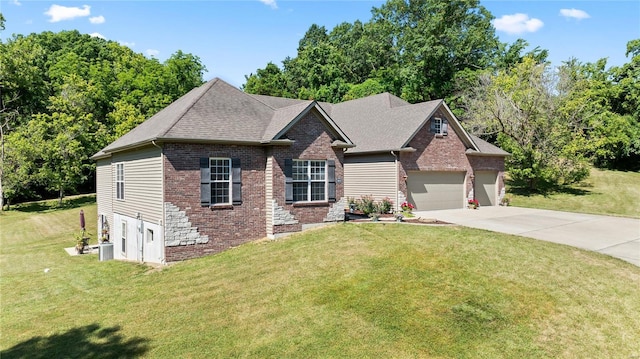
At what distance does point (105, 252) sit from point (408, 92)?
116 ft

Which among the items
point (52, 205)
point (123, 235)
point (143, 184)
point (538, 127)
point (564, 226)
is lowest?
point (52, 205)

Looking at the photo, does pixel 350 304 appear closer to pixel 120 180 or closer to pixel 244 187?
pixel 244 187

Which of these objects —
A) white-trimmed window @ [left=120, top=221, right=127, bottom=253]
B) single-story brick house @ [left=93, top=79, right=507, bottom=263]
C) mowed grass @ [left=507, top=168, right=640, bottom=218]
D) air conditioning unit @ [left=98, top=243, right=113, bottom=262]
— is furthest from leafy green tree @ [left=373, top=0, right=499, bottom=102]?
air conditioning unit @ [left=98, top=243, right=113, bottom=262]

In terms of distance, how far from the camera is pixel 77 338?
8914 millimetres

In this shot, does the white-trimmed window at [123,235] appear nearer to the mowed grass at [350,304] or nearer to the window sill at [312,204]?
the mowed grass at [350,304]

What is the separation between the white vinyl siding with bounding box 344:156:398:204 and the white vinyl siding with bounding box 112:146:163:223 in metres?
11.9

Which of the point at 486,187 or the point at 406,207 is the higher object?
the point at 486,187

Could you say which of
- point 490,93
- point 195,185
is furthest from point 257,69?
point 195,185

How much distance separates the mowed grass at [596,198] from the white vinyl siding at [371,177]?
12.3 m

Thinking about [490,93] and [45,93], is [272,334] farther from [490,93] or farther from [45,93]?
[45,93]

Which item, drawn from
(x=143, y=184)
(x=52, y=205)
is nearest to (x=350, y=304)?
(x=143, y=184)

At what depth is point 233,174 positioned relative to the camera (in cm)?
1516

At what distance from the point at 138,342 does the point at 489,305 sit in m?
7.91

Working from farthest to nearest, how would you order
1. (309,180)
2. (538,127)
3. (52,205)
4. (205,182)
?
(52,205), (538,127), (309,180), (205,182)
